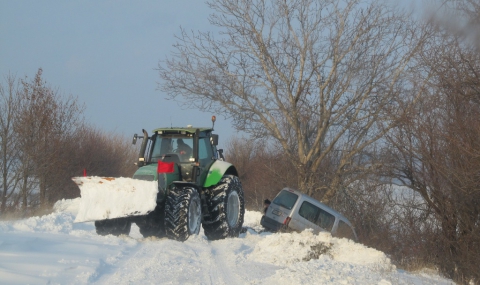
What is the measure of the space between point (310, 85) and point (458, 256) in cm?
860

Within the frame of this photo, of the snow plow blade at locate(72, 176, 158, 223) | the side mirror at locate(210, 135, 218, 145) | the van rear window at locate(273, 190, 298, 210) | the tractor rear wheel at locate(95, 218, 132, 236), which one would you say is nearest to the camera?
the snow plow blade at locate(72, 176, 158, 223)

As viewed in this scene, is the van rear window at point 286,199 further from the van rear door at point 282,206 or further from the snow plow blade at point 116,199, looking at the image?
the snow plow blade at point 116,199

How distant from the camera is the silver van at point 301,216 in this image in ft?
47.4

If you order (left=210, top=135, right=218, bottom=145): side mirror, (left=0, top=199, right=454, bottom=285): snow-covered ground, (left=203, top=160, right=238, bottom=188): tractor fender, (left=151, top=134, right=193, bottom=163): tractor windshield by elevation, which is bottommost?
(left=0, top=199, right=454, bottom=285): snow-covered ground

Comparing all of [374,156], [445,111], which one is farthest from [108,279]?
[374,156]

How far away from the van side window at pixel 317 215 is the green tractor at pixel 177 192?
228 cm

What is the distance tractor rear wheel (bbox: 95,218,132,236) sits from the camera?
1114cm

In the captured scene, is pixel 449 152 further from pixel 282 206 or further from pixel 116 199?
pixel 282 206

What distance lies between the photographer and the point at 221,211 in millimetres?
11844

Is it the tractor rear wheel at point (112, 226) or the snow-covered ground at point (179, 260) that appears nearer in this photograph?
the snow-covered ground at point (179, 260)

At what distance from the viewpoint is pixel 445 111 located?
9898 millimetres

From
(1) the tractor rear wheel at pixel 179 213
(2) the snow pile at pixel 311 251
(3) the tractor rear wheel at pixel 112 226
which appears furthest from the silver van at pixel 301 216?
(3) the tractor rear wheel at pixel 112 226

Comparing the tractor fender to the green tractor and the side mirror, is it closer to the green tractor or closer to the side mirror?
the green tractor

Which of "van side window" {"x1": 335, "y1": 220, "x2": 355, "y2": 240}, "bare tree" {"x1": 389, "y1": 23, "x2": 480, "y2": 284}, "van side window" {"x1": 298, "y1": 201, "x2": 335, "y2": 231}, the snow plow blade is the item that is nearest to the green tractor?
the snow plow blade
